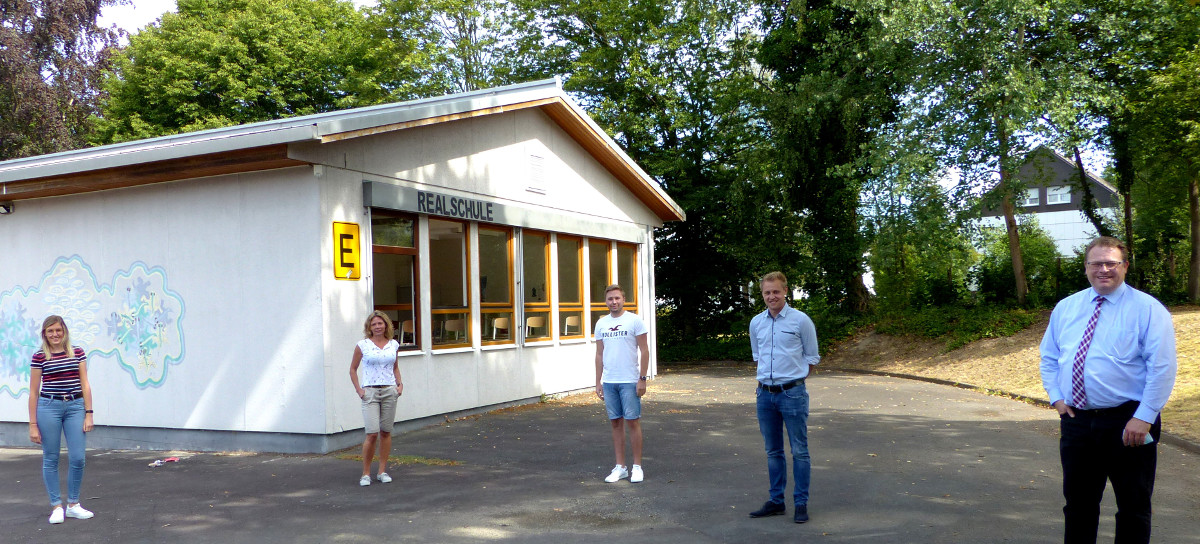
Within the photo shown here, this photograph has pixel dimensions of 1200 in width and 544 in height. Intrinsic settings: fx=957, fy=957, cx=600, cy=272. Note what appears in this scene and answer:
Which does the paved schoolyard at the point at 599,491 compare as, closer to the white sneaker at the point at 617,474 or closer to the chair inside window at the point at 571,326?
the white sneaker at the point at 617,474

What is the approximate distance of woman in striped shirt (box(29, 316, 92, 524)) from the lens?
771 cm

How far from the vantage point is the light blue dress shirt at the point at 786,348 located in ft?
22.8

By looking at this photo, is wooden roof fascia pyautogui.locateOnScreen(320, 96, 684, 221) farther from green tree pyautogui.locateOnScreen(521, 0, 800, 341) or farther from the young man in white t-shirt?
green tree pyautogui.locateOnScreen(521, 0, 800, 341)

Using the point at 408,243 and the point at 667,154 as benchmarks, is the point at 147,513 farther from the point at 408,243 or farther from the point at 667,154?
the point at 667,154

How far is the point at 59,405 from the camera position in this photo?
777 centimetres

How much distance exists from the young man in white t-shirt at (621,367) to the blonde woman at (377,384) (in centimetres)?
192

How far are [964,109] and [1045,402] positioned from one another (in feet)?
29.2

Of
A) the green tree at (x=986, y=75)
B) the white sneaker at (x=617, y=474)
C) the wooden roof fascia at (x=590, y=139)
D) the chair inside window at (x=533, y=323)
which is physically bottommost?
the white sneaker at (x=617, y=474)

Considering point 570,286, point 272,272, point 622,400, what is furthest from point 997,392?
point 272,272

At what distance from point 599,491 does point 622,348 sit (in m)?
1.26

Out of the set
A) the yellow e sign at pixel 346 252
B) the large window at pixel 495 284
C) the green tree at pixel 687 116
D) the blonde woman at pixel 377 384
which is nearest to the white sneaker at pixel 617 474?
the blonde woman at pixel 377 384

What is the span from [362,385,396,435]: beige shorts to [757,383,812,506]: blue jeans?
3.54m

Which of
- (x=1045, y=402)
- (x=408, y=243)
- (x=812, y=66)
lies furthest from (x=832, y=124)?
(x=408, y=243)

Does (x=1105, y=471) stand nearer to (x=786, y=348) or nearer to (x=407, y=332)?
(x=786, y=348)
